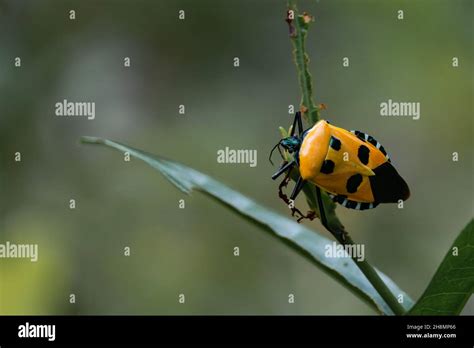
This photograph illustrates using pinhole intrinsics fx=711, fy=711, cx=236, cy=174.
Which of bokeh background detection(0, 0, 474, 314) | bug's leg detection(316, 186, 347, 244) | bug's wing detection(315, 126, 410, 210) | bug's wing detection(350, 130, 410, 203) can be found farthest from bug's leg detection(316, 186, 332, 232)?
bokeh background detection(0, 0, 474, 314)

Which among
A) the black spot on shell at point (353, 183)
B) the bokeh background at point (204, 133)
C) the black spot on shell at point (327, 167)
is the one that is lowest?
the black spot on shell at point (353, 183)

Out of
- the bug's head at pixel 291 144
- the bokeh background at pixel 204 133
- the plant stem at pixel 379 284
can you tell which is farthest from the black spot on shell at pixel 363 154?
the bokeh background at pixel 204 133

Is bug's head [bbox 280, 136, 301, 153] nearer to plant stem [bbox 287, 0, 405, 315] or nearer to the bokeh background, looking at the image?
plant stem [bbox 287, 0, 405, 315]

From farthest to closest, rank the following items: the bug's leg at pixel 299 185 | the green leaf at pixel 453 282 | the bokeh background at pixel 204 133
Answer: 1. the bokeh background at pixel 204 133
2. the bug's leg at pixel 299 185
3. the green leaf at pixel 453 282

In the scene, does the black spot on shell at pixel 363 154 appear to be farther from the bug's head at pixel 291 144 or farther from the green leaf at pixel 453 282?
the green leaf at pixel 453 282

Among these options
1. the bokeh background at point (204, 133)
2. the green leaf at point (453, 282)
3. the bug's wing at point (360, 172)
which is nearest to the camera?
the green leaf at point (453, 282)
